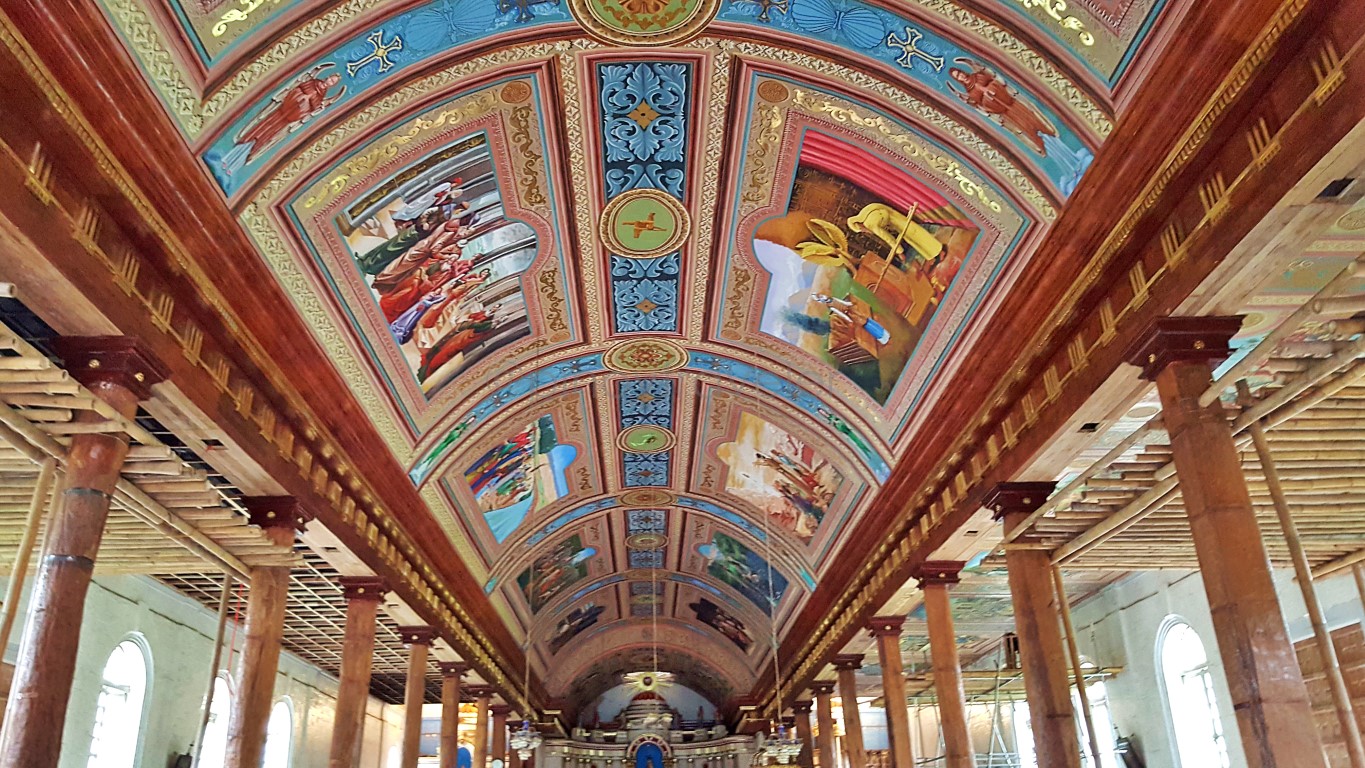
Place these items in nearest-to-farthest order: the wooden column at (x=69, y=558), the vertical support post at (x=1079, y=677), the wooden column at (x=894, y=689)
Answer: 1. the wooden column at (x=69, y=558)
2. the vertical support post at (x=1079, y=677)
3. the wooden column at (x=894, y=689)

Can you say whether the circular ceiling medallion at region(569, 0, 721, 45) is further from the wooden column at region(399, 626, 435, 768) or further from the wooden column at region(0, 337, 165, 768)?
the wooden column at region(399, 626, 435, 768)

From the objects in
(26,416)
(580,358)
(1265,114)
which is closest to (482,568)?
(580,358)

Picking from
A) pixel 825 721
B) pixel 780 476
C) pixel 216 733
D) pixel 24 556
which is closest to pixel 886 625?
pixel 780 476

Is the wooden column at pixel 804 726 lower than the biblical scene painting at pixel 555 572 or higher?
lower

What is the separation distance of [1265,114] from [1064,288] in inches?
119

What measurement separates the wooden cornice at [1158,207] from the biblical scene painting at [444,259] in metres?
6.13

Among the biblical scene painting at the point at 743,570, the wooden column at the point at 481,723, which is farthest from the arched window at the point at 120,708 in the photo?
the biblical scene painting at the point at 743,570

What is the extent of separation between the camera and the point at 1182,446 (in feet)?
23.8

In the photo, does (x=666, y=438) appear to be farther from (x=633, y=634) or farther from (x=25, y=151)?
(x=633, y=634)

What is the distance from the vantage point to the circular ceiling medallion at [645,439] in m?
19.0

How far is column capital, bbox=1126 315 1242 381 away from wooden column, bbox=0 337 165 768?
8135 millimetres

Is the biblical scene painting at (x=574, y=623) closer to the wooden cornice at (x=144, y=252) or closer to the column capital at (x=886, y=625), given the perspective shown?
the column capital at (x=886, y=625)

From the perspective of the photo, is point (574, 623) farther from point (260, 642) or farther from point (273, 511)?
point (260, 642)

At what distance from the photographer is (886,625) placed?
55.9ft
